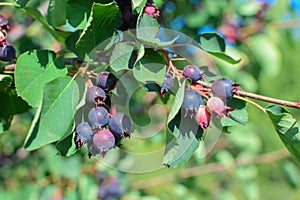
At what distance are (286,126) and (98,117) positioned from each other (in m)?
0.39

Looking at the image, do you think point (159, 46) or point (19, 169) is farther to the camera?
point (19, 169)

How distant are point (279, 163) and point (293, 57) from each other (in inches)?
732

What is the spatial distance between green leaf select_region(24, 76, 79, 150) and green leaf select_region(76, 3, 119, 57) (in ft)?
0.27

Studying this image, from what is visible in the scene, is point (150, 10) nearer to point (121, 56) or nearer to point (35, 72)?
point (121, 56)

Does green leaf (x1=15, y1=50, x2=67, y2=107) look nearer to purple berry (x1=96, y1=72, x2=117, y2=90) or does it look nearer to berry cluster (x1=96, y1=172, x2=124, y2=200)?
purple berry (x1=96, y1=72, x2=117, y2=90)

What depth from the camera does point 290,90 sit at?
22.4 m

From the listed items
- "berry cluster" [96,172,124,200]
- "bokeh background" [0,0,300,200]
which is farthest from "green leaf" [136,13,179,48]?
"berry cluster" [96,172,124,200]

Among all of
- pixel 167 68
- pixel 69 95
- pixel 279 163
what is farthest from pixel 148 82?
pixel 279 163

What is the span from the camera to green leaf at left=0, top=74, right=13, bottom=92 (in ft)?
3.54

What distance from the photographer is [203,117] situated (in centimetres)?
93

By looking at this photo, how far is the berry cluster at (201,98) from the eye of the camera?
912 millimetres

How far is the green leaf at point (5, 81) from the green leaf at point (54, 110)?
0.35 feet

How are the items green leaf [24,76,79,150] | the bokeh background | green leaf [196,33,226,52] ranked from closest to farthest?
green leaf [24,76,79,150] < green leaf [196,33,226,52] < the bokeh background

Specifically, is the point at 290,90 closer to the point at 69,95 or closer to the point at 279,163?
the point at 279,163
